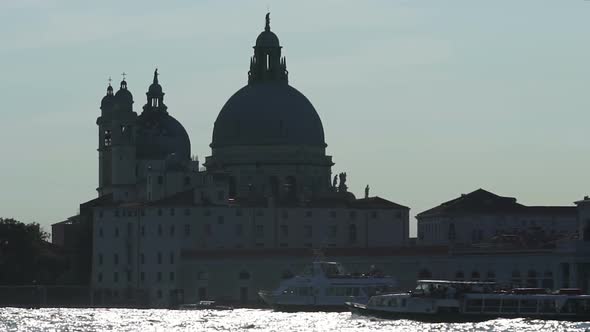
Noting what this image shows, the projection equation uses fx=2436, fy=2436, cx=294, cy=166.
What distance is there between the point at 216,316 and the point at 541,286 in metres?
32.3

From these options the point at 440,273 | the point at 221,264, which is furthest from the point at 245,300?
the point at 440,273

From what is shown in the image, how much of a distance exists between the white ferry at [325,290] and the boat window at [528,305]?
17912 millimetres

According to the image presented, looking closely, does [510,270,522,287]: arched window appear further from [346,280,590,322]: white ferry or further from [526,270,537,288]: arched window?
[346,280,590,322]: white ferry

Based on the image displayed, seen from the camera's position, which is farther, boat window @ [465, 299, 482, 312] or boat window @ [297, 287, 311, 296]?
boat window @ [297, 287, 311, 296]

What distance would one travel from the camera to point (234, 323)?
159 meters

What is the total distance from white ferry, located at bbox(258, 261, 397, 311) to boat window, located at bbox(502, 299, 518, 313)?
16.7 m

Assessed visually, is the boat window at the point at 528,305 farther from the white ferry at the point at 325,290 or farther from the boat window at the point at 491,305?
the white ferry at the point at 325,290

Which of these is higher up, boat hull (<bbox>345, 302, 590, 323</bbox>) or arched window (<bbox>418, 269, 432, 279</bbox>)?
arched window (<bbox>418, 269, 432, 279</bbox>)

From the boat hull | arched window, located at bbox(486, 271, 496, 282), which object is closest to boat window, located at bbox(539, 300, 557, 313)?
the boat hull

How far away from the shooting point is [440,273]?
649 ft

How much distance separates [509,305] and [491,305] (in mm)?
1268

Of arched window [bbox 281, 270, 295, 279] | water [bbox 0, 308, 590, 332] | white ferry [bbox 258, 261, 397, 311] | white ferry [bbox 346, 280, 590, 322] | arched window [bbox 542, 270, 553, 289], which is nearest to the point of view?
water [bbox 0, 308, 590, 332]

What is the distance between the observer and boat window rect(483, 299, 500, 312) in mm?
159000

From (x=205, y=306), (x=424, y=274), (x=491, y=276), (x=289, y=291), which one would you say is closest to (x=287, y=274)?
(x=205, y=306)
